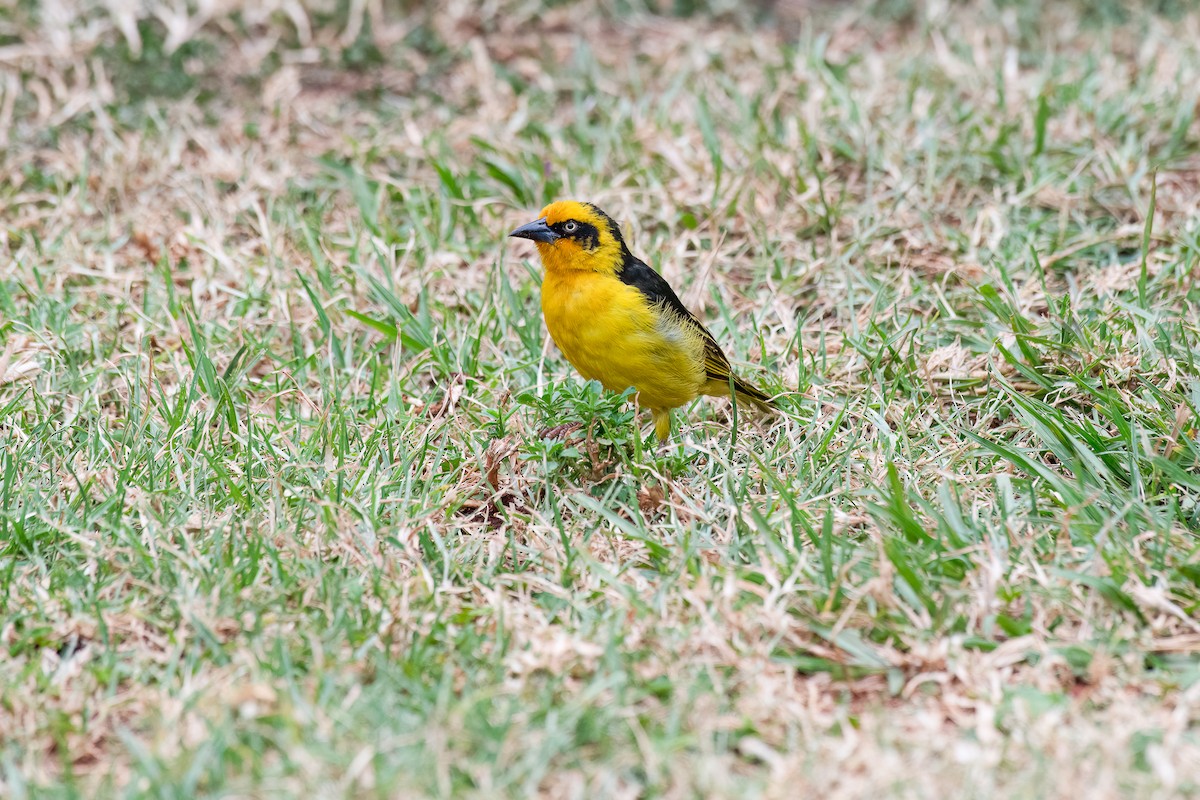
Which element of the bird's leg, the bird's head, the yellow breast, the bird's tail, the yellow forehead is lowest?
the bird's leg

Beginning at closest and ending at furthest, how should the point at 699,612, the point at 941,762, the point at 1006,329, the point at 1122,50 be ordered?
the point at 941,762 → the point at 699,612 → the point at 1006,329 → the point at 1122,50

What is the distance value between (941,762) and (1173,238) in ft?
10.8

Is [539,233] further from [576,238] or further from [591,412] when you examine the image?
[591,412]

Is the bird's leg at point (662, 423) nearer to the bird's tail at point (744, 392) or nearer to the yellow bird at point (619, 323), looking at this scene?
the yellow bird at point (619, 323)

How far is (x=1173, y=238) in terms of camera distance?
5289 mm

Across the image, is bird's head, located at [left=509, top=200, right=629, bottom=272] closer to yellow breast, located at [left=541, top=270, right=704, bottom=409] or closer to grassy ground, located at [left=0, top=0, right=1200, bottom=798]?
yellow breast, located at [left=541, top=270, right=704, bottom=409]

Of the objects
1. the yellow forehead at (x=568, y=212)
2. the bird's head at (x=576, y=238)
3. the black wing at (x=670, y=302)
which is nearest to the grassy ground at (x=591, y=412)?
the black wing at (x=670, y=302)

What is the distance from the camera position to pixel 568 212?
4.61 metres

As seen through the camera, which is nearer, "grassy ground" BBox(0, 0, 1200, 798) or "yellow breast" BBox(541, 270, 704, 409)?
"grassy ground" BBox(0, 0, 1200, 798)

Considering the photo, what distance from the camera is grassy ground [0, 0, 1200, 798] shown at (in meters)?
2.92

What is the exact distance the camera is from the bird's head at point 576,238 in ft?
14.9

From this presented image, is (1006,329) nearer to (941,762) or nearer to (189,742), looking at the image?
(941,762)

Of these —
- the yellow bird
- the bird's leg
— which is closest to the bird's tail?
the yellow bird

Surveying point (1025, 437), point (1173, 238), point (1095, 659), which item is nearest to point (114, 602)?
point (1095, 659)
